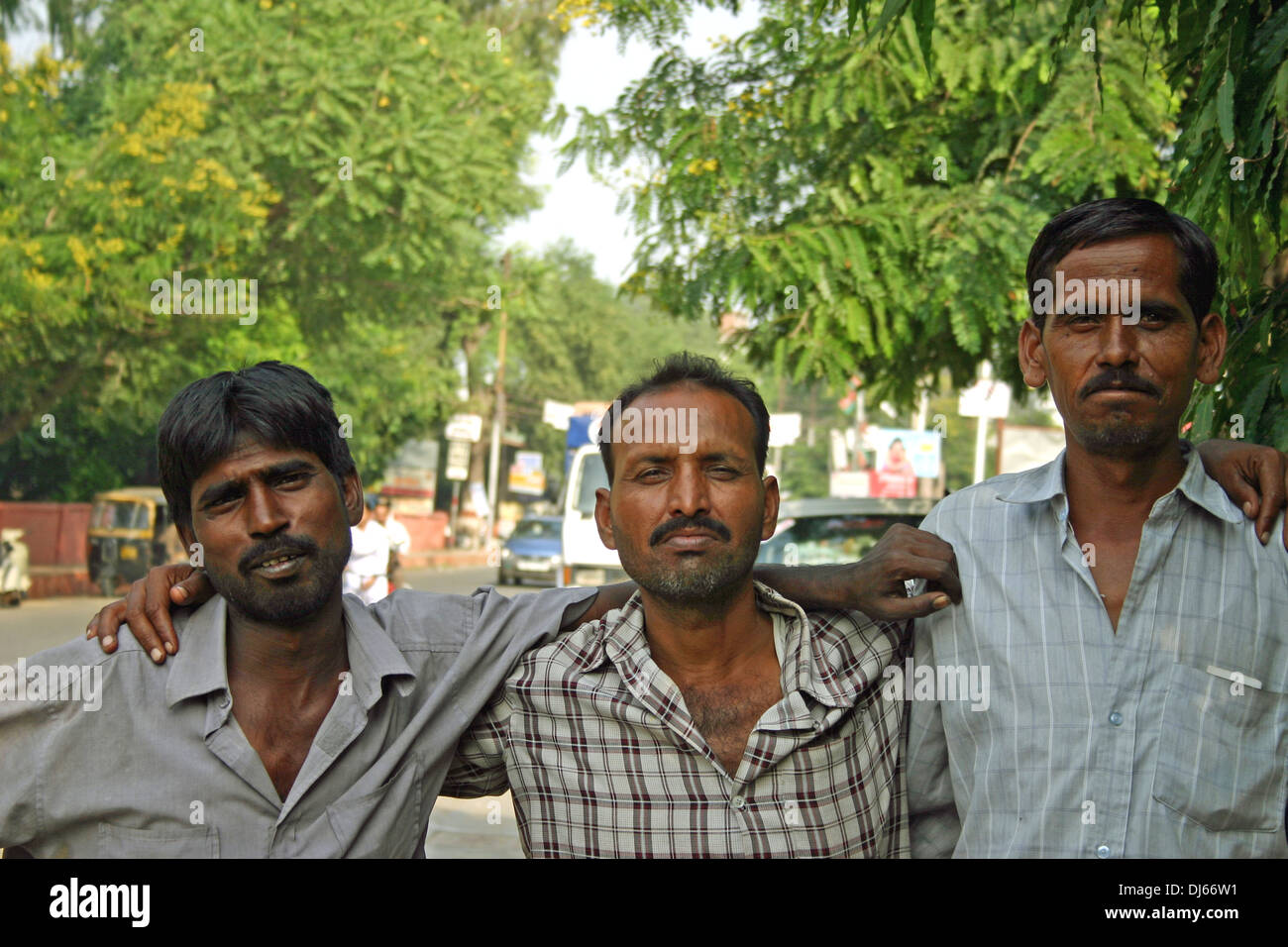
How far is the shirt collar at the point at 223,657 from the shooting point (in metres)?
2.37

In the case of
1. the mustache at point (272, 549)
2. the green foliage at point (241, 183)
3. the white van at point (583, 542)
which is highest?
the green foliage at point (241, 183)

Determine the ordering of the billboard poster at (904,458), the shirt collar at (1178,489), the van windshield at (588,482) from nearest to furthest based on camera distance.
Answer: the shirt collar at (1178,489), the van windshield at (588,482), the billboard poster at (904,458)

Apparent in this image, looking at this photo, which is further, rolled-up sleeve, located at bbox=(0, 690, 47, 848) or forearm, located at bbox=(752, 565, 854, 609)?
forearm, located at bbox=(752, 565, 854, 609)

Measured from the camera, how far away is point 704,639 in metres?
2.55

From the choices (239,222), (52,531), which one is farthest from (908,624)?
(52,531)

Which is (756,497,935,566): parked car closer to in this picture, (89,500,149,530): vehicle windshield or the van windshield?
the van windshield

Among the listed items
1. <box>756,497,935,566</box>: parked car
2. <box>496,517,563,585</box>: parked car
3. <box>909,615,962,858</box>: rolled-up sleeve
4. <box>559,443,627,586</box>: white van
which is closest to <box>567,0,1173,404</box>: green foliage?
<box>756,497,935,566</box>: parked car

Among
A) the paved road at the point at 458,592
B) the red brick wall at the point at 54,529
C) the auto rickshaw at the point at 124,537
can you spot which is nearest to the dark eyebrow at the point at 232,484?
the paved road at the point at 458,592

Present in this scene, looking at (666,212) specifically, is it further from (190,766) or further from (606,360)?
(606,360)

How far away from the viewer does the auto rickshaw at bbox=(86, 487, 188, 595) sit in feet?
70.4

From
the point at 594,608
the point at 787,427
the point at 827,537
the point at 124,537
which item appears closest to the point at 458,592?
the point at 827,537

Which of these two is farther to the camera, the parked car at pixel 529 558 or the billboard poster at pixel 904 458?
the parked car at pixel 529 558

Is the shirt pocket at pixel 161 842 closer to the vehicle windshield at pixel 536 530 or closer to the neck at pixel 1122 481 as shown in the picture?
the neck at pixel 1122 481

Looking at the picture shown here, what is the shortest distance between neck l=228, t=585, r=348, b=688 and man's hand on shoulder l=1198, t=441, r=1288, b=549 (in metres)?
1.64
